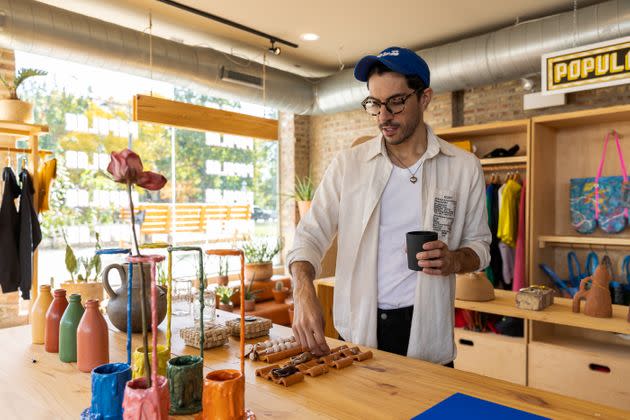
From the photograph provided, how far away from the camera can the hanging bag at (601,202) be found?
13.9ft

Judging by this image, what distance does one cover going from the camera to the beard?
1748mm

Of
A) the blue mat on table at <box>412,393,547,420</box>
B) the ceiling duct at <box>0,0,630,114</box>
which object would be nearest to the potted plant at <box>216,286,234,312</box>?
the ceiling duct at <box>0,0,630,114</box>

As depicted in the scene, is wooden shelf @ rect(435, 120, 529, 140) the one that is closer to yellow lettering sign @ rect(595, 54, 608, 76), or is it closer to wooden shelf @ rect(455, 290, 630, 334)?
yellow lettering sign @ rect(595, 54, 608, 76)

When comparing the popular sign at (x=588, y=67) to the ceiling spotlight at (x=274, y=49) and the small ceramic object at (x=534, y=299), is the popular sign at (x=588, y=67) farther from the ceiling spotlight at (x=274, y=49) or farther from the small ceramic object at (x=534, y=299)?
the ceiling spotlight at (x=274, y=49)

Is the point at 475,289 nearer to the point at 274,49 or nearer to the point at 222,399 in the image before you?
the point at 222,399

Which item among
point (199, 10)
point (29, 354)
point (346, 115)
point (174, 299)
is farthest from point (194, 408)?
point (346, 115)

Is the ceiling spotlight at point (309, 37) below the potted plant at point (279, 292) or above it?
above

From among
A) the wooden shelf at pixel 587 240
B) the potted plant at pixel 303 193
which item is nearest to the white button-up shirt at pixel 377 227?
Result: the wooden shelf at pixel 587 240

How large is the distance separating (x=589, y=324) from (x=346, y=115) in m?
5.33

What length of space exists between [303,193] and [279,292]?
1.95 m

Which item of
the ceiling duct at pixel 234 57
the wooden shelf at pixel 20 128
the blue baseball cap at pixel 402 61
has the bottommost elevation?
the blue baseball cap at pixel 402 61

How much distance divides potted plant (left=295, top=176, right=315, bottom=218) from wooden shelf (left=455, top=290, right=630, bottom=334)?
137 inches

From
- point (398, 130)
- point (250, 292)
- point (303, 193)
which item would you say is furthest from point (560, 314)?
point (303, 193)

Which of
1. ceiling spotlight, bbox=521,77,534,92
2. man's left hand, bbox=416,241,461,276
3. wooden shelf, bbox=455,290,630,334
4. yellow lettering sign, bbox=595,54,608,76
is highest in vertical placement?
ceiling spotlight, bbox=521,77,534,92
